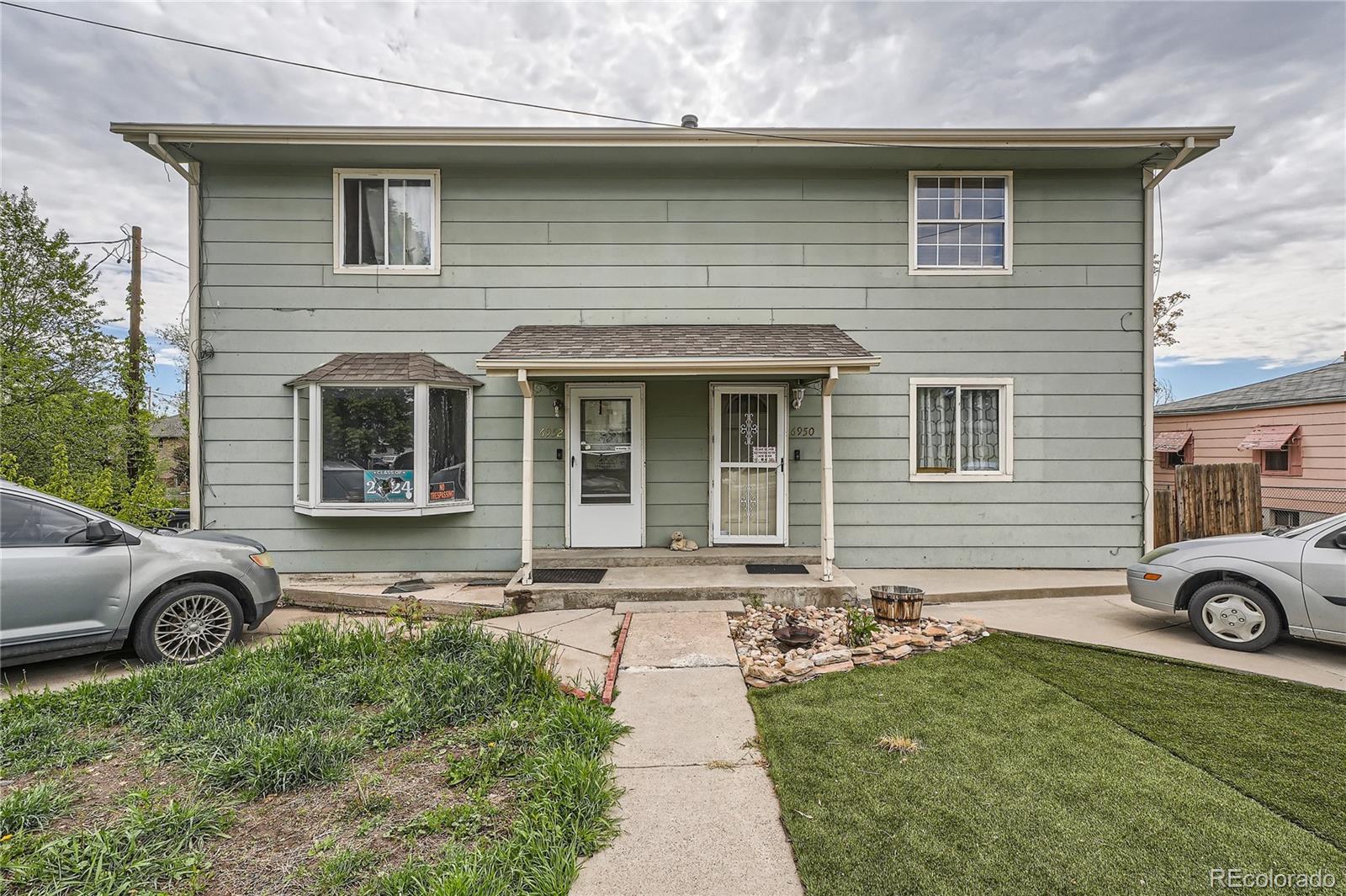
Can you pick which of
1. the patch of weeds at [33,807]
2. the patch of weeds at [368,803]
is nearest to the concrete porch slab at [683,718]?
the patch of weeds at [368,803]

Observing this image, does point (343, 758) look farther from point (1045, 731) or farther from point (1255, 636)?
point (1255, 636)

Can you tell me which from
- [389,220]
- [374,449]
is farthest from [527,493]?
[389,220]

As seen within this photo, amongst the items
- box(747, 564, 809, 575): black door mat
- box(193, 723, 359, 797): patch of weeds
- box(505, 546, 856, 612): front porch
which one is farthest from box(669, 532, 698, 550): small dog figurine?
box(193, 723, 359, 797): patch of weeds

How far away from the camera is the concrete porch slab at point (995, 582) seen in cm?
582

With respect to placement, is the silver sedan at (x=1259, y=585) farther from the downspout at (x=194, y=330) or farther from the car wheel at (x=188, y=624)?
the downspout at (x=194, y=330)

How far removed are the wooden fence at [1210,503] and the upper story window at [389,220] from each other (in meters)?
10.1

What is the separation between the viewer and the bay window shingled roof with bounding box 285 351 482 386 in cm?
614

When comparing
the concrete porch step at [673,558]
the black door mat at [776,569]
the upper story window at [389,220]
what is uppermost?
the upper story window at [389,220]

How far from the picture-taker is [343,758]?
2721 millimetres

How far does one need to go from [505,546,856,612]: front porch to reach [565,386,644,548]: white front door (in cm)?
46

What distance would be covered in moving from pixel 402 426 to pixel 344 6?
537 centimetres

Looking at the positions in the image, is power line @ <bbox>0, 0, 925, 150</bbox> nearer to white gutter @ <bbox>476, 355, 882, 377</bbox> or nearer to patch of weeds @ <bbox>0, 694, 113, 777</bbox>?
Answer: white gutter @ <bbox>476, 355, 882, 377</bbox>

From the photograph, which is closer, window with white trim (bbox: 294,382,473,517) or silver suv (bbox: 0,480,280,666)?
silver suv (bbox: 0,480,280,666)

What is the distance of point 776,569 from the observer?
6074 mm
